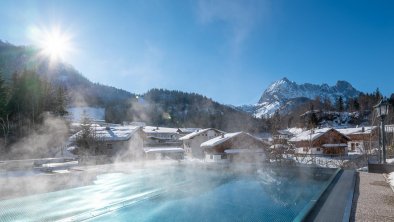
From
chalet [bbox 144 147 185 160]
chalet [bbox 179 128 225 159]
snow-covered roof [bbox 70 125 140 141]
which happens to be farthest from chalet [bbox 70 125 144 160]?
chalet [bbox 179 128 225 159]

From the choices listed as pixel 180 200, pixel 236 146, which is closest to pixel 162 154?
pixel 236 146

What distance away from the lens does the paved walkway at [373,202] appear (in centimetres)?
519

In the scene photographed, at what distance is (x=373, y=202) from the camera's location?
631 centimetres

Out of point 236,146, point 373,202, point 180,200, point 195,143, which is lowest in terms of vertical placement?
point 180,200

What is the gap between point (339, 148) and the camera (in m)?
33.5

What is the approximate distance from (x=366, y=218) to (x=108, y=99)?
88.1 metres

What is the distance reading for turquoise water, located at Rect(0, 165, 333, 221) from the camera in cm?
845

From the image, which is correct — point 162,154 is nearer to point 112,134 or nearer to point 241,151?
point 112,134

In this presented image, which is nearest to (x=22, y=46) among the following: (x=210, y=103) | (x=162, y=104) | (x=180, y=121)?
(x=162, y=104)

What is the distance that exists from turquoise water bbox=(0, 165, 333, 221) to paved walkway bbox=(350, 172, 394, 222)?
5.92 feet

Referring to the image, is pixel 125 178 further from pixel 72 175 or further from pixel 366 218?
pixel 366 218

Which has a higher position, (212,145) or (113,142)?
(113,142)

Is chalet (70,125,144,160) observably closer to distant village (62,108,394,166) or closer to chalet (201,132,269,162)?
distant village (62,108,394,166)

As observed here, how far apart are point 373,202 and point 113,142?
1060 inches
